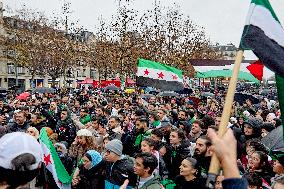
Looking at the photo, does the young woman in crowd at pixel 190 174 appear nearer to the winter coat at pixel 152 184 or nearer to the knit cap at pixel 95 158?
the winter coat at pixel 152 184

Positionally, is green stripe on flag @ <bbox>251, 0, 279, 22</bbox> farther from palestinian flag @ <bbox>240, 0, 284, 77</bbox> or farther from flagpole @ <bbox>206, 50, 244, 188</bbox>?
flagpole @ <bbox>206, 50, 244, 188</bbox>

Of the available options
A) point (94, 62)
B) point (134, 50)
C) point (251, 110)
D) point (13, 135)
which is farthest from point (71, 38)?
point (13, 135)

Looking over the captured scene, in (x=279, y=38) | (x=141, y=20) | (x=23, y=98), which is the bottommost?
(x=23, y=98)

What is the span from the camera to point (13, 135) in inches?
84.4

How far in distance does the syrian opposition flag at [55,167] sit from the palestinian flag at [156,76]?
690cm

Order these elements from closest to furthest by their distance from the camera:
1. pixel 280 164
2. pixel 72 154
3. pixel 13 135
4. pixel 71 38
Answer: pixel 13 135
pixel 280 164
pixel 72 154
pixel 71 38

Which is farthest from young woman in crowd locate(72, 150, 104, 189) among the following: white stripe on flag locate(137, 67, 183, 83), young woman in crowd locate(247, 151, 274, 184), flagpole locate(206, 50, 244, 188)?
white stripe on flag locate(137, 67, 183, 83)

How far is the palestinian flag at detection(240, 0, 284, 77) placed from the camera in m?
3.22

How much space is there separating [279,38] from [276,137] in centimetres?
257

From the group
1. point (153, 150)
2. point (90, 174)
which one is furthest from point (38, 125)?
point (90, 174)

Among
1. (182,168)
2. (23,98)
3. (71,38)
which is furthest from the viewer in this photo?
(71,38)

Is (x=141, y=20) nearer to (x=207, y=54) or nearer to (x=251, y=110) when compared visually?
(x=207, y=54)

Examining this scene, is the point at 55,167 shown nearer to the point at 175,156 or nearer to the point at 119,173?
the point at 119,173

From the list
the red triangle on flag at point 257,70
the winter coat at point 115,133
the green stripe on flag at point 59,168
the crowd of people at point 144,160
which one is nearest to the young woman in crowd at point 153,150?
the crowd of people at point 144,160
